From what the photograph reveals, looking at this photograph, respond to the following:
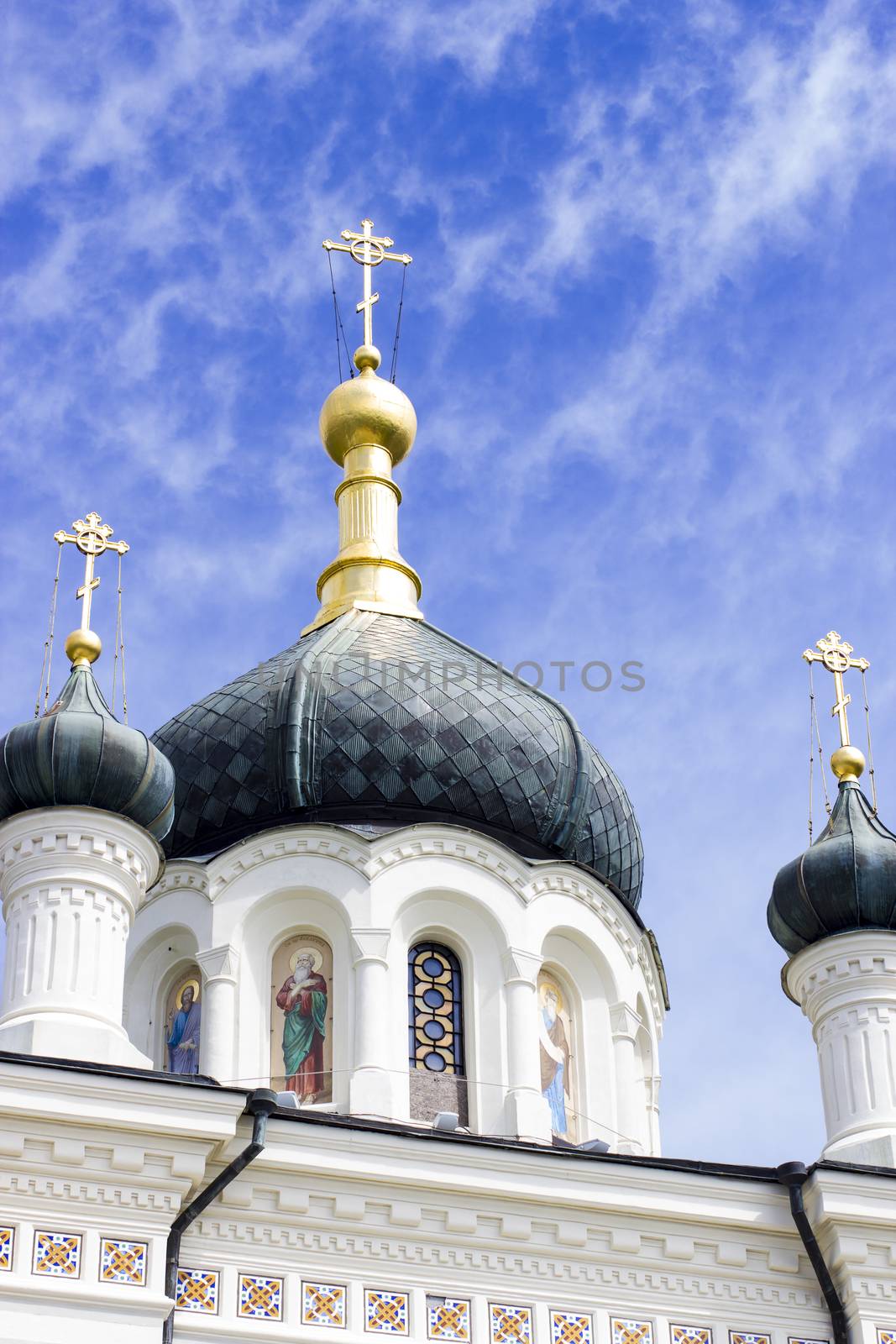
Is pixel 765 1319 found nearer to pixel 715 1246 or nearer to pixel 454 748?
pixel 715 1246

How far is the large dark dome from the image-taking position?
13.7 m

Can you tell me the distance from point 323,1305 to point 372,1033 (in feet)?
8.77

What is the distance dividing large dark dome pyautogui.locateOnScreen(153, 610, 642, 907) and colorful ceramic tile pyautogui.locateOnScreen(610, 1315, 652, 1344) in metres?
3.72

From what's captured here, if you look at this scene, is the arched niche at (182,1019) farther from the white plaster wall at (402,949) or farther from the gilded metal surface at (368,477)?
the gilded metal surface at (368,477)

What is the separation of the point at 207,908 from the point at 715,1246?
3.75 m

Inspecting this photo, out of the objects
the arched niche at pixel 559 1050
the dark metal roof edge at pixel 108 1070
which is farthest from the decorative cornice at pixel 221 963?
the dark metal roof edge at pixel 108 1070

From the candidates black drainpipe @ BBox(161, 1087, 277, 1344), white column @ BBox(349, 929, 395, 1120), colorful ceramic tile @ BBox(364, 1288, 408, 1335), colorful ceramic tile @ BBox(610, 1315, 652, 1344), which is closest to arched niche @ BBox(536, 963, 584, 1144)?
white column @ BBox(349, 929, 395, 1120)

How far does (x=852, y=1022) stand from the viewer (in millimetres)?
12086

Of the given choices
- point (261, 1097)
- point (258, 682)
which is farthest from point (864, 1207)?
point (258, 682)

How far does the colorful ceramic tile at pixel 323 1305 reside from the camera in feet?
33.0

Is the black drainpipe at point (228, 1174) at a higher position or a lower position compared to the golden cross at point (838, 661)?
lower

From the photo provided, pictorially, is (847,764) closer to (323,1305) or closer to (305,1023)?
(305,1023)

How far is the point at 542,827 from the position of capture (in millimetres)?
13898

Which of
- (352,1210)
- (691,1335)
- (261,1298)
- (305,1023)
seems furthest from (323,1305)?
(305,1023)
